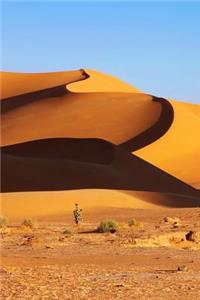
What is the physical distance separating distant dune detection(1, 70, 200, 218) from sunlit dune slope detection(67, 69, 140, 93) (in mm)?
130

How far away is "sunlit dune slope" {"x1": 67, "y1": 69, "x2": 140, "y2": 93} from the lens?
9154 cm

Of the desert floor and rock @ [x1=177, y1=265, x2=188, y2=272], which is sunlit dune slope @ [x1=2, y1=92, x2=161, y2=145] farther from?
rock @ [x1=177, y1=265, x2=188, y2=272]

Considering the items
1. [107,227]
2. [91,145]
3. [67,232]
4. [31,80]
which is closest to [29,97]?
A: [31,80]

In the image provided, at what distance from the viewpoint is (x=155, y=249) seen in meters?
19.3

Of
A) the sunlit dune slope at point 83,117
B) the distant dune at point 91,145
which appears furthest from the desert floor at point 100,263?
the sunlit dune slope at point 83,117

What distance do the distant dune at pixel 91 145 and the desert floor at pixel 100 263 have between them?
13944 millimetres

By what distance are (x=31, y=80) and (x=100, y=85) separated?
12703 mm

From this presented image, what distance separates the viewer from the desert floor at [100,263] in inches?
463

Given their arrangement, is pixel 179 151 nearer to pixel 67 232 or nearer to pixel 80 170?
pixel 80 170

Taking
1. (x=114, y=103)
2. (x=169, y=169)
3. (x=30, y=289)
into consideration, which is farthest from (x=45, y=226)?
Answer: (x=114, y=103)

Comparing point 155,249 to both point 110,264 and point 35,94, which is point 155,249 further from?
point 35,94

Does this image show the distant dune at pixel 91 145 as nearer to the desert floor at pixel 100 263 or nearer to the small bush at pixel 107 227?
the small bush at pixel 107 227

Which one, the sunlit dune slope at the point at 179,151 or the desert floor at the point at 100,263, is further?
the sunlit dune slope at the point at 179,151

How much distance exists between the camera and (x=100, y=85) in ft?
316
